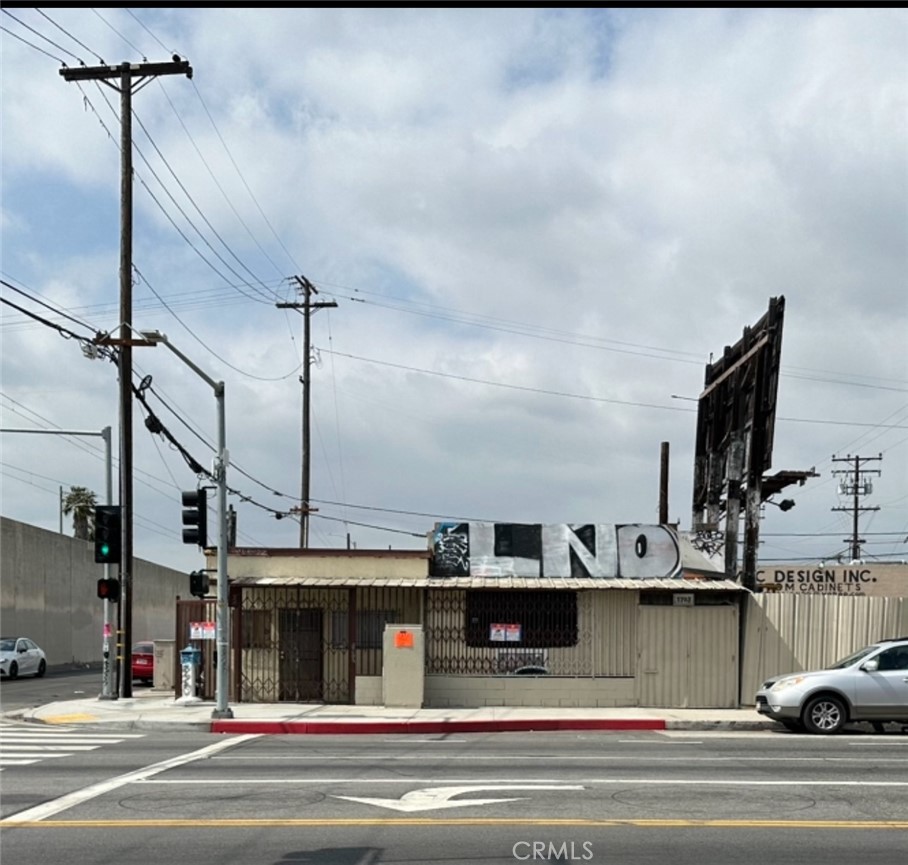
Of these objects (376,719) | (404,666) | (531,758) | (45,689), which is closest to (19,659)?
(45,689)

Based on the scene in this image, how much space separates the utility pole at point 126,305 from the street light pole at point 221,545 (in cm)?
436

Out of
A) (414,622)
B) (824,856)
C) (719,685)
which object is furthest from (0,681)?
(824,856)

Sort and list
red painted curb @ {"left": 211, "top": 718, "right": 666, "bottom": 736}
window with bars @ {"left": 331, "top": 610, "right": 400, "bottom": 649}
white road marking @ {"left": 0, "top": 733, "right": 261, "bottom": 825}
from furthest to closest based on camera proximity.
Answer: window with bars @ {"left": 331, "top": 610, "right": 400, "bottom": 649} → red painted curb @ {"left": 211, "top": 718, "right": 666, "bottom": 736} → white road marking @ {"left": 0, "top": 733, "right": 261, "bottom": 825}

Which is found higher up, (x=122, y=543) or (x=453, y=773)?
(x=122, y=543)

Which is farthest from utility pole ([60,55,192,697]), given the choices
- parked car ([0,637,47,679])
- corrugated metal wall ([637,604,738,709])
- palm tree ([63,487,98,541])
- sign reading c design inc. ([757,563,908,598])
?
palm tree ([63,487,98,541])

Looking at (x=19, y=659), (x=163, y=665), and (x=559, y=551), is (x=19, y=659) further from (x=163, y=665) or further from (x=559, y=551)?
(x=559, y=551)

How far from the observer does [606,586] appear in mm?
25719

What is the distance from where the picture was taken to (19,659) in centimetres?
4088

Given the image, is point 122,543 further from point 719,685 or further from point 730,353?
point 730,353

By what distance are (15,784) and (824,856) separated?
346 inches

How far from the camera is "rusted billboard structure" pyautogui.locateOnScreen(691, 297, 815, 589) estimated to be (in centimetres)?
2758

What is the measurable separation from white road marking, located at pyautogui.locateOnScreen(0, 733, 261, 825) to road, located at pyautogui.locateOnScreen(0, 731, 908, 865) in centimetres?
4

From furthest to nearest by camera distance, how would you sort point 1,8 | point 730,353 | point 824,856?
point 730,353 → point 824,856 → point 1,8

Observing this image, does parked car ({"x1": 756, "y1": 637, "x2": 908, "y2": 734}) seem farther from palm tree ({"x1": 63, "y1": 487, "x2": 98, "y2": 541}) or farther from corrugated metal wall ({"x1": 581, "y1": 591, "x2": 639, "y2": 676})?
palm tree ({"x1": 63, "y1": 487, "x2": 98, "y2": 541})
